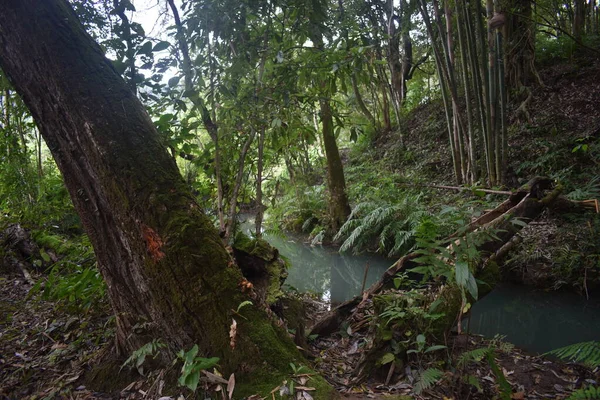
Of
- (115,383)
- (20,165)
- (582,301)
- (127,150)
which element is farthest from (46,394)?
(582,301)

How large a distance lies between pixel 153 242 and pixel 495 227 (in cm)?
251

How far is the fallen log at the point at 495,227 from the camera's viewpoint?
2.81m

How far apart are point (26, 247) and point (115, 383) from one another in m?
3.66

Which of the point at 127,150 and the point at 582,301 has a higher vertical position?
the point at 127,150

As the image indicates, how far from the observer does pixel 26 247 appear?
4566 mm

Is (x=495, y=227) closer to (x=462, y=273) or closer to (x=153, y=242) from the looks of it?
(x=462, y=273)

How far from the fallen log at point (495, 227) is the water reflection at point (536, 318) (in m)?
1.19

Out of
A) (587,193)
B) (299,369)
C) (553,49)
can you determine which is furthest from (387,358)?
(553,49)

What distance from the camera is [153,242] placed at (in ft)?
5.54

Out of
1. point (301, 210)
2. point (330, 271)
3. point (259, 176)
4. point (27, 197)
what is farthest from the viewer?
point (301, 210)

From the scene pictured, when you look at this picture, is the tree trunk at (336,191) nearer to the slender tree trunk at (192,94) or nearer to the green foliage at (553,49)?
the slender tree trunk at (192,94)

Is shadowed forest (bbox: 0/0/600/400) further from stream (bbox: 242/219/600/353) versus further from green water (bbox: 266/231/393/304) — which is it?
green water (bbox: 266/231/393/304)

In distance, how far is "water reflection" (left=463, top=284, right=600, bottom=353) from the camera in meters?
3.56

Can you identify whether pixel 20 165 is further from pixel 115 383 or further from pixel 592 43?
pixel 592 43
